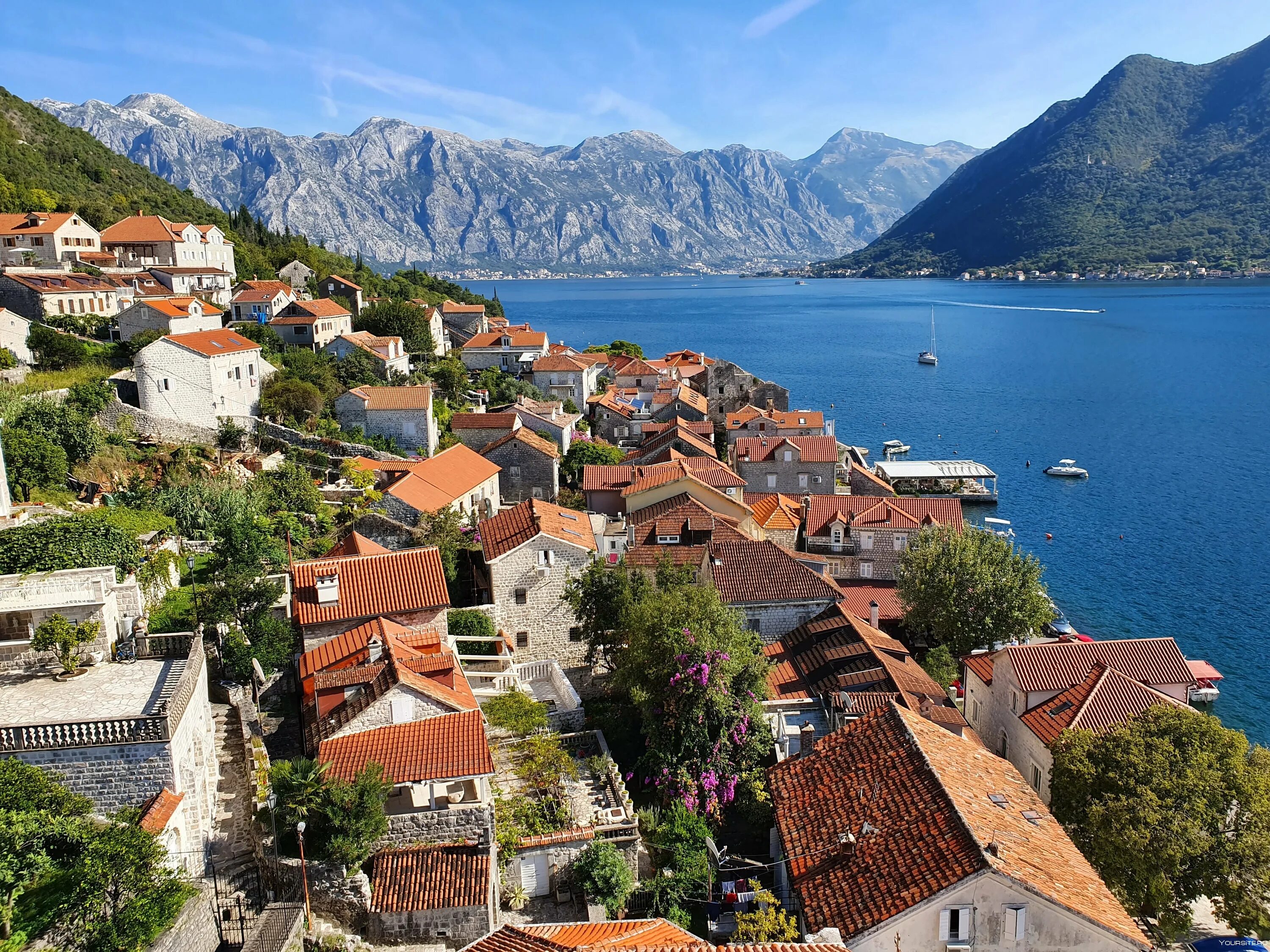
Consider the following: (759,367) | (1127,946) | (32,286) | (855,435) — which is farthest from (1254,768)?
(759,367)

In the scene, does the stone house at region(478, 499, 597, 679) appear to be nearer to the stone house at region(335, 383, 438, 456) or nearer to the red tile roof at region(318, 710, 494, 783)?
the red tile roof at region(318, 710, 494, 783)

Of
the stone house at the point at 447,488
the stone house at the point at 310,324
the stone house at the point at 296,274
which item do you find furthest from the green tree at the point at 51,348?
the stone house at the point at 296,274

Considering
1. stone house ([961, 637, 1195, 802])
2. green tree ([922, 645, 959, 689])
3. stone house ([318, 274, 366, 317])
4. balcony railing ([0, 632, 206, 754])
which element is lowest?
green tree ([922, 645, 959, 689])

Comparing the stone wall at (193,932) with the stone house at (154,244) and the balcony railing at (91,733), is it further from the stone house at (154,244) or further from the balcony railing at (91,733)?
the stone house at (154,244)

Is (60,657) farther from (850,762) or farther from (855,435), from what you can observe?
(855,435)

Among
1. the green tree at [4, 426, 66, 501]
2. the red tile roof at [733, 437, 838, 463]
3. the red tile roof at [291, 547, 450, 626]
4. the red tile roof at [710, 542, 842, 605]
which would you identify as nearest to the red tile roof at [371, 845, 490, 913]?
the red tile roof at [291, 547, 450, 626]
